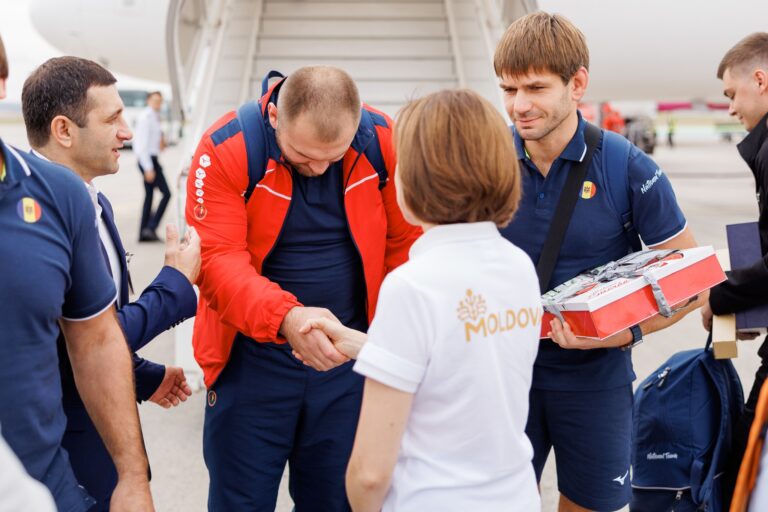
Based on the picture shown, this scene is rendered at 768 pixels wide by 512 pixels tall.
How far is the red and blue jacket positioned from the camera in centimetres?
215

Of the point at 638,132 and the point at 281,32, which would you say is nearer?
the point at 281,32

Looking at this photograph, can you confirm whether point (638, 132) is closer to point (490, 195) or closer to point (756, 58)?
point (756, 58)

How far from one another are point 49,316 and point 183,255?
2.03 ft

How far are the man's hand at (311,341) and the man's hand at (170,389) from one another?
39cm

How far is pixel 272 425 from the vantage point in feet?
7.63

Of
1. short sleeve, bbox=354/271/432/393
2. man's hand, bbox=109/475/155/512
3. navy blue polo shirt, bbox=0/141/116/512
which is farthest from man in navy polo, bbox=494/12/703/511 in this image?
navy blue polo shirt, bbox=0/141/116/512

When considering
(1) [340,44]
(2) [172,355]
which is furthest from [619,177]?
(1) [340,44]

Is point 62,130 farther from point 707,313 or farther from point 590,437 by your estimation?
point 707,313

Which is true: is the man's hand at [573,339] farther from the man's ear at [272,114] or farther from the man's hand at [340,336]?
the man's ear at [272,114]

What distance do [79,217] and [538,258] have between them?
1.30m

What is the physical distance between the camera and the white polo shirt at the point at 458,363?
1357 mm

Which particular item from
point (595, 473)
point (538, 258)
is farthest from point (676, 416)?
point (538, 258)

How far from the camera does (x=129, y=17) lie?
10.8m

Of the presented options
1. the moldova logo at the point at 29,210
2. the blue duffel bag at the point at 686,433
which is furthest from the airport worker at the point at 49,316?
the blue duffel bag at the point at 686,433
